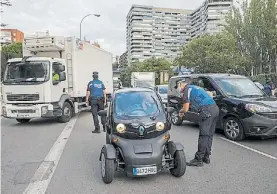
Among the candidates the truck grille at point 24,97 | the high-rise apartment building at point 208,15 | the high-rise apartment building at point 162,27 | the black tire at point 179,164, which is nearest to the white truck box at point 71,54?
the truck grille at point 24,97

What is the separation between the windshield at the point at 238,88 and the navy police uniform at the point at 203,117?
2871 mm

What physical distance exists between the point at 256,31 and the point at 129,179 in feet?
91.0

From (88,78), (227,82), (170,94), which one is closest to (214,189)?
(227,82)

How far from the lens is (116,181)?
207 inches

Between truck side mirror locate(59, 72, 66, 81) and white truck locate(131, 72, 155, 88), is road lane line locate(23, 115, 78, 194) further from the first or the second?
white truck locate(131, 72, 155, 88)

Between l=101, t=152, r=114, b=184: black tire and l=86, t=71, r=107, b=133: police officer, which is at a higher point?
l=86, t=71, r=107, b=133: police officer

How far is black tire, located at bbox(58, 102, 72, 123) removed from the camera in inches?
488

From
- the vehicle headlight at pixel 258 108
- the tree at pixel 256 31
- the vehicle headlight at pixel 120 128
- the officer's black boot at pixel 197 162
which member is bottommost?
the officer's black boot at pixel 197 162

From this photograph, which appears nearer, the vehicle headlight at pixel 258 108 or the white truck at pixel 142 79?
the vehicle headlight at pixel 258 108

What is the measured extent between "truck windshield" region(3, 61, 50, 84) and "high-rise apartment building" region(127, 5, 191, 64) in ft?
403

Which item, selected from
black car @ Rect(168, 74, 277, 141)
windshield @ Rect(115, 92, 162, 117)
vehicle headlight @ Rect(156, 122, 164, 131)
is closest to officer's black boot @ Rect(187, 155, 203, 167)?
vehicle headlight @ Rect(156, 122, 164, 131)

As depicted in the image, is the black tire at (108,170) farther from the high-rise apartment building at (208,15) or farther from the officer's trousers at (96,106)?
the high-rise apartment building at (208,15)

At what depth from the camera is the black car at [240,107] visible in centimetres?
777

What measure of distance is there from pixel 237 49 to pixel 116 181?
28.7 metres
